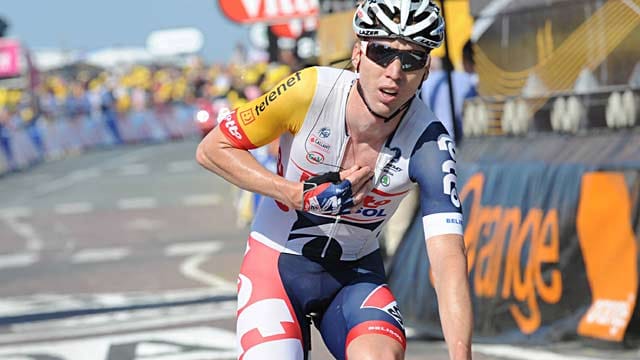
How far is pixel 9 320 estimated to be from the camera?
37.8 feet

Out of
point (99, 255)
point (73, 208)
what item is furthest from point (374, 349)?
point (73, 208)

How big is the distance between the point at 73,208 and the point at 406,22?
18.4 m

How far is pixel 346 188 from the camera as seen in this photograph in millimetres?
4617

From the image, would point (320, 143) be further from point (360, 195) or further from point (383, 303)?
point (383, 303)

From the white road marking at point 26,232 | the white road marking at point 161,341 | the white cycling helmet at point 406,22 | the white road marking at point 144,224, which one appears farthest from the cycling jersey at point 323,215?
the white road marking at point 144,224

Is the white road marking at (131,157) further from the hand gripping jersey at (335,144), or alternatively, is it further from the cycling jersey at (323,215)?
the hand gripping jersey at (335,144)

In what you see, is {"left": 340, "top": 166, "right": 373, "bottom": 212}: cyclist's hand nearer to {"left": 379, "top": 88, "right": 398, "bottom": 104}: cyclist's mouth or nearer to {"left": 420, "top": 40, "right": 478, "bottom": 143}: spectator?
{"left": 379, "top": 88, "right": 398, "bottom": 104}: cyclist's mouth

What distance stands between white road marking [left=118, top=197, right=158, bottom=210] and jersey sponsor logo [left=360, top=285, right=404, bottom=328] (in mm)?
17295

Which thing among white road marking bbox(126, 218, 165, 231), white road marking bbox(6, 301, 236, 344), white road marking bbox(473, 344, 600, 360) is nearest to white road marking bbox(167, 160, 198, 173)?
white road marking bbox(126, 218, 165, 231)

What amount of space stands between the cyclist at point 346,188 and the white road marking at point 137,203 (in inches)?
676

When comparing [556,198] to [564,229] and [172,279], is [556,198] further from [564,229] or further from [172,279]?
[172,279]

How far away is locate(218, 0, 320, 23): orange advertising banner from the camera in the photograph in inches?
630

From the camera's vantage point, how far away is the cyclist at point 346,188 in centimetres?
470

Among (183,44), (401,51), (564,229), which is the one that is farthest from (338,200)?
(183,44)
